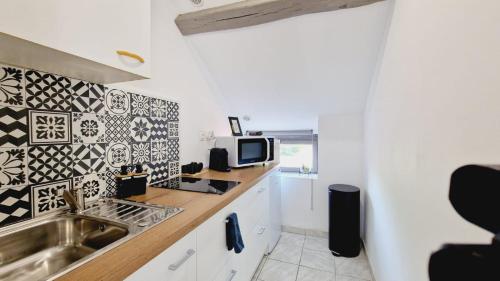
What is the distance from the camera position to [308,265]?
78.9 inches

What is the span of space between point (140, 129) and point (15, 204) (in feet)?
2.17

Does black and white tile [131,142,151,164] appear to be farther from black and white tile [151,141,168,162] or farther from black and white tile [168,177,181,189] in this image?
black and white tile [168,177,181,189]

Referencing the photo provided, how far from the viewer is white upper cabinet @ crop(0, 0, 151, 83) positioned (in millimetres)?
582

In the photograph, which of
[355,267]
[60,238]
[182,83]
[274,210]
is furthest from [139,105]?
[355,267]

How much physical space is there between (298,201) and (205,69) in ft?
6.15

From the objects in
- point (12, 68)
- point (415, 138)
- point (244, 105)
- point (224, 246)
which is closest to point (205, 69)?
point (244, 105)

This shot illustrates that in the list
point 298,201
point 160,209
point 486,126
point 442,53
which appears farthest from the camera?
point 298,201

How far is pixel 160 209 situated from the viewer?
38.5 inches

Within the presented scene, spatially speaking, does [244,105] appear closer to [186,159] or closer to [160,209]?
[186,159]

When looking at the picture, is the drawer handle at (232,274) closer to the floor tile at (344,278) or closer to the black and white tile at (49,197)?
the black and white tile at (49,197)

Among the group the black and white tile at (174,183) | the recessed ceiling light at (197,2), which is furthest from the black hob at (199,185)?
the recessed ceiling light at (197,2)

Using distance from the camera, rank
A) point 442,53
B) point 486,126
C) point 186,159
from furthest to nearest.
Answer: point 186,159
point 442,53
point 486,126

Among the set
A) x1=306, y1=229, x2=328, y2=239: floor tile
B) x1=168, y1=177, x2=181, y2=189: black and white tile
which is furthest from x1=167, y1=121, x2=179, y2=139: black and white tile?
x1=306, y1=229, x2=328, y2=239: floor tile

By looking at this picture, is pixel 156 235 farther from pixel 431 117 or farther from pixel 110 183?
pixel 431 117
